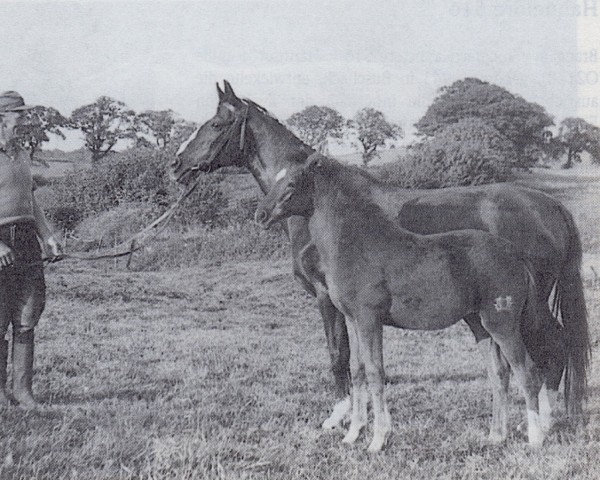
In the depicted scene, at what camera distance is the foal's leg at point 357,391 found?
301cm

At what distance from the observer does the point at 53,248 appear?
3.27m

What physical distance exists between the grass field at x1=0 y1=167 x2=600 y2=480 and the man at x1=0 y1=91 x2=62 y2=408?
0.14 metres

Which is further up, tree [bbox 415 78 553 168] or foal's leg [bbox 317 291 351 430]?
tree [bbox 415 78 553 168]

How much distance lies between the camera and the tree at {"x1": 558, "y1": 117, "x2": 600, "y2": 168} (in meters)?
3.79

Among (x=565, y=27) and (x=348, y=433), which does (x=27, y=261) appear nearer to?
(x=348, y=433)

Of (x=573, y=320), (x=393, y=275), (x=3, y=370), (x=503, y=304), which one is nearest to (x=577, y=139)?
(x=573, y=320)

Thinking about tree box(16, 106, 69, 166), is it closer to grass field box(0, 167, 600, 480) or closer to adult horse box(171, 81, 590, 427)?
grass field box(0, 167, 600, 480)

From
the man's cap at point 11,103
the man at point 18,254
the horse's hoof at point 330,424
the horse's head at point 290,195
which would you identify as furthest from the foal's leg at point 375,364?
the man's cap at point 11,103

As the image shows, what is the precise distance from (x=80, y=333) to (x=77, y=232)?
0.55 m

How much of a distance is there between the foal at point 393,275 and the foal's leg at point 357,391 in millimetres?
13

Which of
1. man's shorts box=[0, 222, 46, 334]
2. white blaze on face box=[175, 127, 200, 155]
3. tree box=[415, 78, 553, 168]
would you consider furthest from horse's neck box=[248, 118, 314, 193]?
man's shorts box=[0, 222, 46, 334]

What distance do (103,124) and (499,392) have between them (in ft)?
8.27

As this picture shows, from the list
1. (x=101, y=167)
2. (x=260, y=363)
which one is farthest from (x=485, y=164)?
(x=101, y=167)

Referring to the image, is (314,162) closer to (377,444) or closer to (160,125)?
Answer: (160,125)
